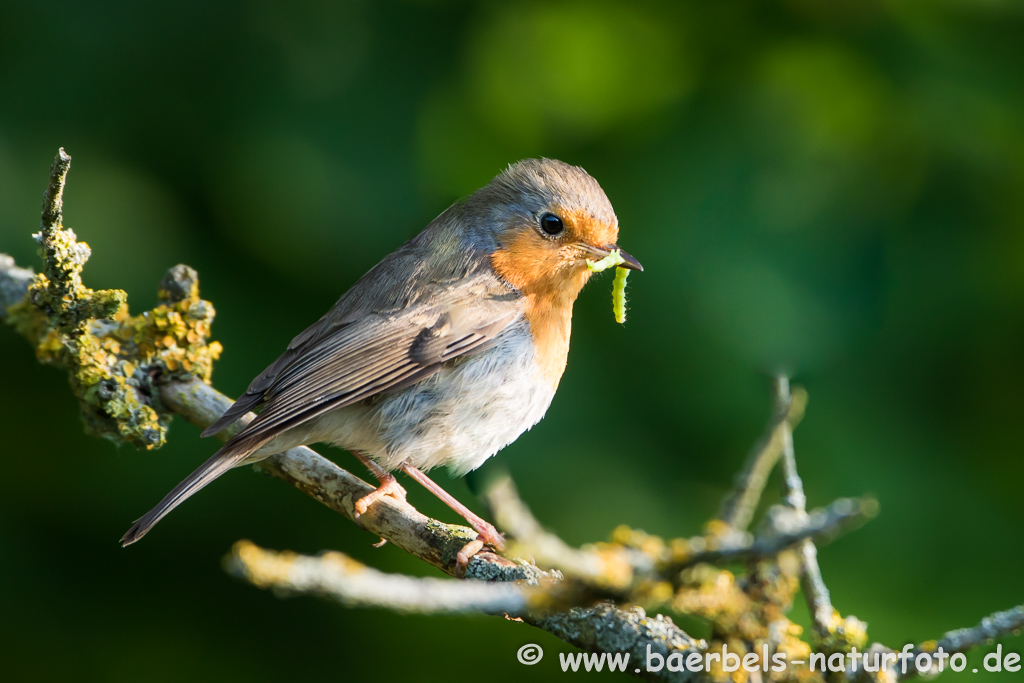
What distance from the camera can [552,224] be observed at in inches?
134

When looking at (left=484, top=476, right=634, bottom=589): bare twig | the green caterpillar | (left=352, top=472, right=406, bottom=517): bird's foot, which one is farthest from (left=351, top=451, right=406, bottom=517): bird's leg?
(left=484, top=476, right=634, bottom=589): bare twig

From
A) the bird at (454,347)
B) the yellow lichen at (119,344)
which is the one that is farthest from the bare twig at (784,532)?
the yellow lichen at (119,344)

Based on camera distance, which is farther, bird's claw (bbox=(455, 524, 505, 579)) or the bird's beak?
the bird's beak

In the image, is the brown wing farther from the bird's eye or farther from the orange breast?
the bird's eye

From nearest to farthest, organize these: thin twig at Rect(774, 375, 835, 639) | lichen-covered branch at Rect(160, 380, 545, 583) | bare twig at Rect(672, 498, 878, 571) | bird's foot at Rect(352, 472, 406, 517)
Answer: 1. bare twig at Rect(672, 498, 878, 571)
2. thin twig at Rect(774, 375, 835, 639)
3. lichen-covered branch at Rect(160, 380, 545, 583)
4. bird's foot at Rect(352, 472, 406, 517)

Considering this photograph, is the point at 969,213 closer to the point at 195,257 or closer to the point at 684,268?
the point at 684,268

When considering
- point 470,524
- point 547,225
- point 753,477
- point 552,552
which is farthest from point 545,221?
point 552,552

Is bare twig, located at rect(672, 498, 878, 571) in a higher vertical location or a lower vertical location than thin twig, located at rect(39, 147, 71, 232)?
lower

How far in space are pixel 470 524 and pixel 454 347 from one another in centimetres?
66

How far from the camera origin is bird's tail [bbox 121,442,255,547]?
8.96 feet

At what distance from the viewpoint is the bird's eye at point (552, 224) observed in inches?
133

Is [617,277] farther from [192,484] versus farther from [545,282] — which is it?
[192,484]

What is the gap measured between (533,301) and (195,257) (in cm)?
150

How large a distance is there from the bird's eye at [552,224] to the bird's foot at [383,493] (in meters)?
1.10
